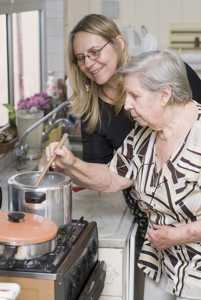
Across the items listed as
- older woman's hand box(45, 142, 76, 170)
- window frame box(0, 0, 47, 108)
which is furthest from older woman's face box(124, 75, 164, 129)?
window frame box(0, 0, 47, 108)

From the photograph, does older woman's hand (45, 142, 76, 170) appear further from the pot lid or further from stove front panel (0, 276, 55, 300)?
stove front panel (0, 276, 55, 300)

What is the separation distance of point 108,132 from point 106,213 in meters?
0.29

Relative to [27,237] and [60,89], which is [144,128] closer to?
[27,237]

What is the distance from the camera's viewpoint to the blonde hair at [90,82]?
7.55 ft

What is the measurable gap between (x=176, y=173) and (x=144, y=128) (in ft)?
0.76

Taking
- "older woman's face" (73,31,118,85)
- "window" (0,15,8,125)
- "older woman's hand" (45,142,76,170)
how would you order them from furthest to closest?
1. "window" (0,15,8,125)
2. "older woman's face" (73,31,118,85)
3. "older woman's hand" (45,142,76,170)

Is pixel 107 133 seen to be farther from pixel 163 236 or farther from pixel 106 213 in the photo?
pixel 163 236

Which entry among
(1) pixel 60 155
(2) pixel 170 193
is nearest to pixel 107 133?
(1) pixel 60 155

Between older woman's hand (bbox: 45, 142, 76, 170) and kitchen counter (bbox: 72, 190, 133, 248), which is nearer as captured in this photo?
older woman's hand (bbox: 45, 142, 76, 170)

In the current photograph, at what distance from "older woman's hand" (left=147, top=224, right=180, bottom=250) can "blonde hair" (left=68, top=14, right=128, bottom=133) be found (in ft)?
1.76

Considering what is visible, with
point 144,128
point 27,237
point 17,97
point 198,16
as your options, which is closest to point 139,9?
point 198,16

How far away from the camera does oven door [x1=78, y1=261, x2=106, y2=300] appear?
191 cm

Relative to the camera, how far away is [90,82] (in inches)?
93.9

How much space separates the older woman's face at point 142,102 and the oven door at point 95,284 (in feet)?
1.63
